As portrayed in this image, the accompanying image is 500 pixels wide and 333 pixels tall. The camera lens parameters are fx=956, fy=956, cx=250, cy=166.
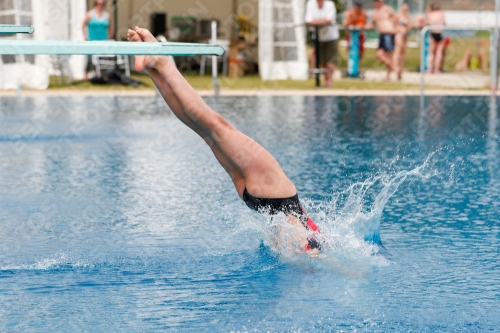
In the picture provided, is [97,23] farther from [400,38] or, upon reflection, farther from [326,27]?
[400,38]

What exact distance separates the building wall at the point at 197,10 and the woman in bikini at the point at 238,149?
62.3 ft

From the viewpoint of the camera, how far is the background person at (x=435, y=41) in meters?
22.2

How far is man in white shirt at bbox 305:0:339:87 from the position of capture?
18.8 meters

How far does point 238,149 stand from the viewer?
488cm

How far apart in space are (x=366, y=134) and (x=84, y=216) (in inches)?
221

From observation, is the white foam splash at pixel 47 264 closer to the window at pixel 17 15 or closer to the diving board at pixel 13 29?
the diving board at pixel 13 29

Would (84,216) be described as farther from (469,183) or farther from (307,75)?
(307,75)

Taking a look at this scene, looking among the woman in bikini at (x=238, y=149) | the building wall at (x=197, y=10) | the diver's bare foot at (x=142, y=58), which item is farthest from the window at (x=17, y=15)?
the woman in bikini at (x=238, y=149)

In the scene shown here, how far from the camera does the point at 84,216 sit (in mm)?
6449

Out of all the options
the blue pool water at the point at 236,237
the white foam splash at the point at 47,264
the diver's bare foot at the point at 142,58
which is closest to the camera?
the blue pool water at the point at 236,237

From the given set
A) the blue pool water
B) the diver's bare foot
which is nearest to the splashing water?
the blue pool water

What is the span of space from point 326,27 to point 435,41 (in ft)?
14.4

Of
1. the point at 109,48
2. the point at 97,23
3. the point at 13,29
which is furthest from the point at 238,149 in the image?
the point at 97,23

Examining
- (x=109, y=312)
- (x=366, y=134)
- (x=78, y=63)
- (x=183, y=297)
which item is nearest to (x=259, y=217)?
(x=183, y=297)
